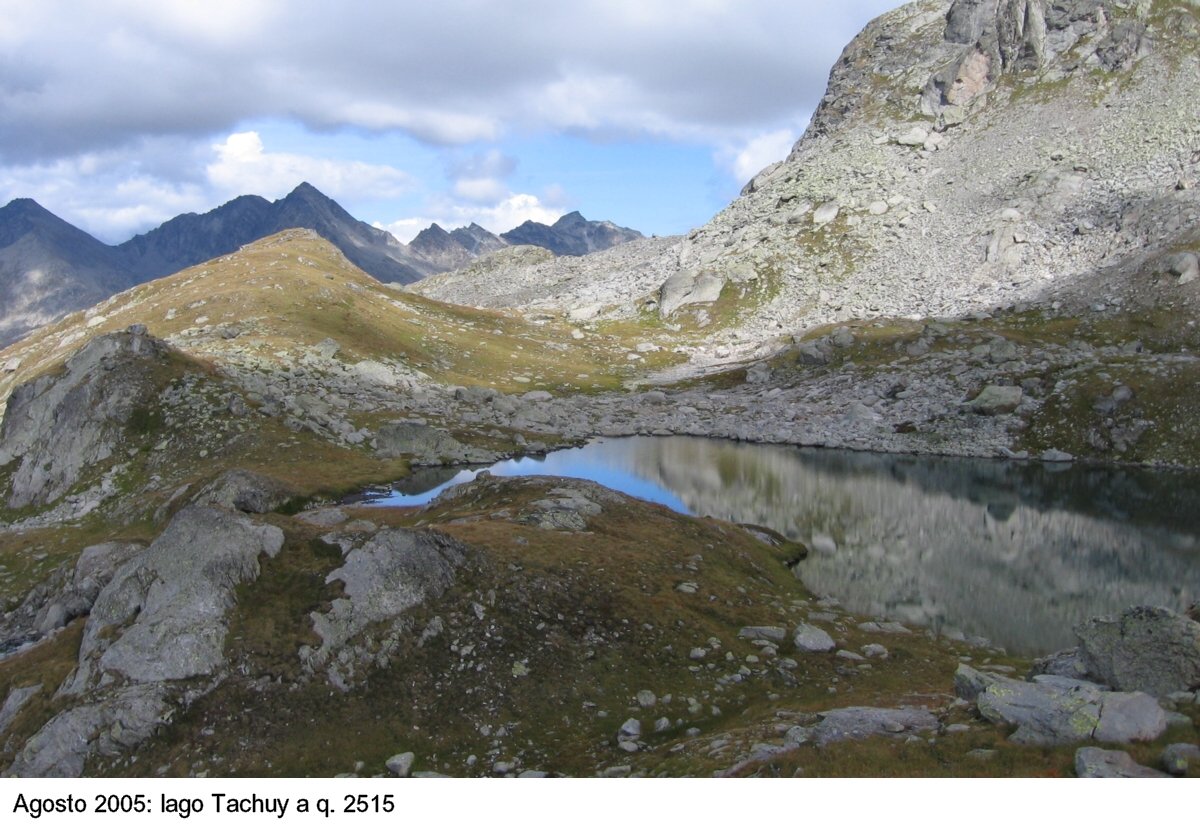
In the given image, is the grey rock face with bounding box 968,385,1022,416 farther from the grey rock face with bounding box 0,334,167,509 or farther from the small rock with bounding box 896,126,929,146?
the small rock with bounding box 896,126,929,146

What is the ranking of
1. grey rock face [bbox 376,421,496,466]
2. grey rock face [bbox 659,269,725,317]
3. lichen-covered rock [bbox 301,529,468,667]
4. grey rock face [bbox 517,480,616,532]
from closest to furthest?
lichen-covered rock [bbox 301,529,468,667] → grey rock face [bbox 517,480,616,532] → grey rock face [bbox 376,421,496,466] → grey rock face [bbox 659,269,725,317]

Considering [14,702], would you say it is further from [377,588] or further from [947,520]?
[947,520]

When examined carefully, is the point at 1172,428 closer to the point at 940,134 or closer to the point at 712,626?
the point at 712,626

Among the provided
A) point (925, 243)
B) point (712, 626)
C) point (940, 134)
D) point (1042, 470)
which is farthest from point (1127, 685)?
point (940, 134)

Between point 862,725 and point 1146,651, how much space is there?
7162 mm

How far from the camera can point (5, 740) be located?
23.5m

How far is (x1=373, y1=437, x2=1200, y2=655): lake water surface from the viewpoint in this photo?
4303 cm

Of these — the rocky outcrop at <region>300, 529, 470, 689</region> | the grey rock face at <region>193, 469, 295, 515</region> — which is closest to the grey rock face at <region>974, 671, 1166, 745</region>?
the rocky outcrop at <region>300, 529, 470, 689</region>

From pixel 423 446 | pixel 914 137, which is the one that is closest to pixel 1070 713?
pixel 423 446

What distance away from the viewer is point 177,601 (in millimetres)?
25734

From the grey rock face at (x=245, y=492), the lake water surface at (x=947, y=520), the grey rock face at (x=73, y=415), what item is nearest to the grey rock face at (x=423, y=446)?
the lake water surface at (x=947, y=520)

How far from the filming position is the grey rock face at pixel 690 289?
165m

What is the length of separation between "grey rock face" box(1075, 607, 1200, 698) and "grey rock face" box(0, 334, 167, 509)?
70.1 metres

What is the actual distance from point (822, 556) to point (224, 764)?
133 feet
